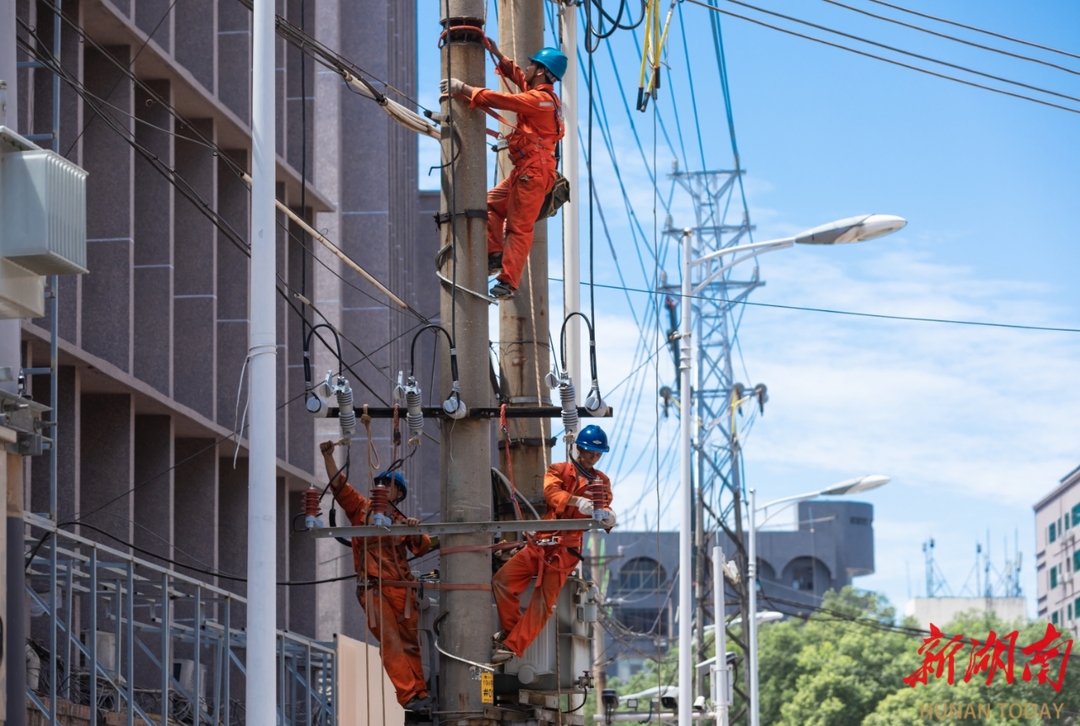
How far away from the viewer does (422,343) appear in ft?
124

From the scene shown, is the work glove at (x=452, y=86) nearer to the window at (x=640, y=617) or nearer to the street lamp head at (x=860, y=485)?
the street lamp head at (x=860, y=485)

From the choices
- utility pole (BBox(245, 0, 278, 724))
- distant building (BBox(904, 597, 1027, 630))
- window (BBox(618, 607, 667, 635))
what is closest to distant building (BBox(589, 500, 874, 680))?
window (BBox(618, 607, 667, 635))

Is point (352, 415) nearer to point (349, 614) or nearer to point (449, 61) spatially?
point (449, 61)

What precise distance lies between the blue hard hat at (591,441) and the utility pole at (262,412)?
2963 millimetres

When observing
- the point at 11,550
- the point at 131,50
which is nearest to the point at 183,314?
the point at 131,50

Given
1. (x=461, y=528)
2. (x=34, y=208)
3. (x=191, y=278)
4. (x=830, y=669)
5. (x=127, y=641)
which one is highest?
(x=191, y=278)

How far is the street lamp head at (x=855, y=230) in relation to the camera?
21938 mm

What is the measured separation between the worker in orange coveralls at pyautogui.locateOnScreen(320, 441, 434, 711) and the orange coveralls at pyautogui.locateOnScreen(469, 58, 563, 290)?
1882 millimetres

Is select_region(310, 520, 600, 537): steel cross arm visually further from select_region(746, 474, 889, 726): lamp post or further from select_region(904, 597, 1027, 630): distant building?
select_region(904, 597, 1027, 630): distant building

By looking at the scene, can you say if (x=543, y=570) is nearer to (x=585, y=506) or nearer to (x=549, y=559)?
(x=549, y=559)

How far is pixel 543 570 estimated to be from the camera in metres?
12.1

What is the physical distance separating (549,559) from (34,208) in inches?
185

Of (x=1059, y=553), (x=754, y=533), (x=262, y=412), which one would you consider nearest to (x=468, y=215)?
(x=262, y=412)

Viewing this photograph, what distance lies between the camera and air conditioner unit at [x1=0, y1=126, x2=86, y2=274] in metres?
9.13
